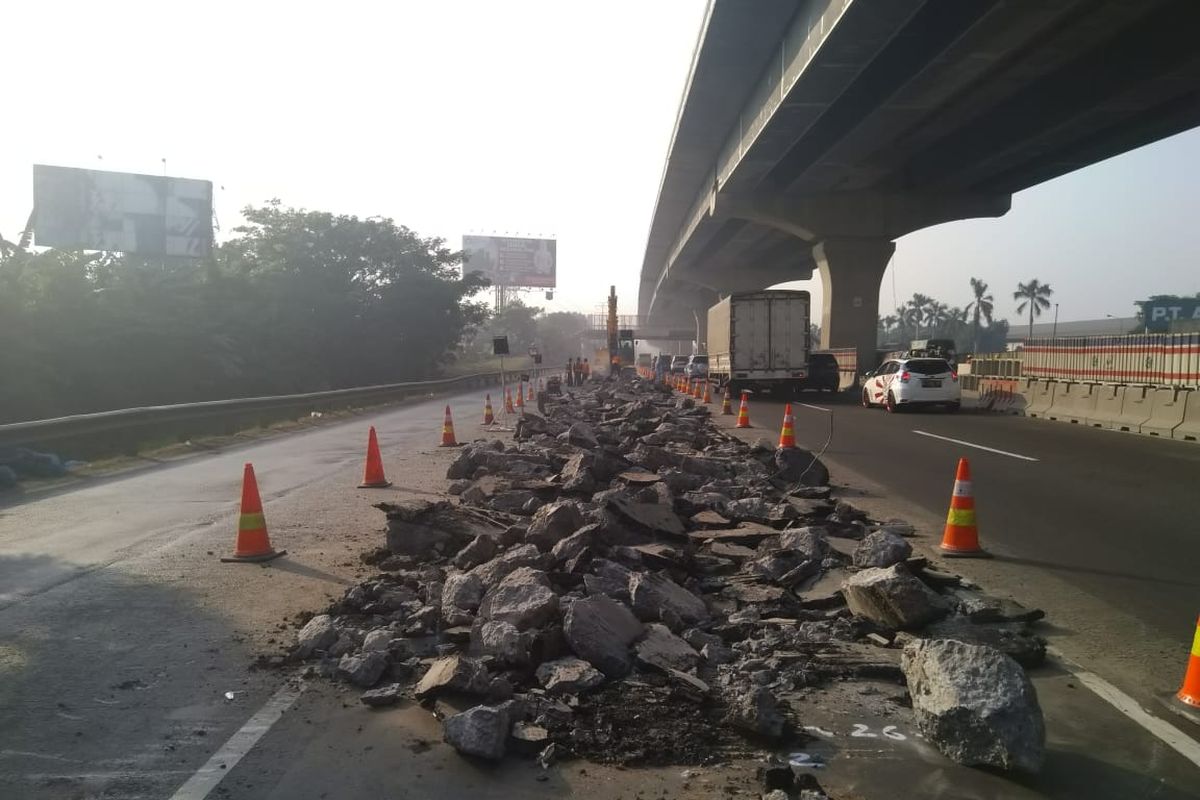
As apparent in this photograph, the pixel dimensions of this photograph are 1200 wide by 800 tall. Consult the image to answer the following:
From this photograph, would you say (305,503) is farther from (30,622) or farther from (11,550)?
(30,622)

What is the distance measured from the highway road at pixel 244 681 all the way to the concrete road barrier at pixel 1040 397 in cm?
1489

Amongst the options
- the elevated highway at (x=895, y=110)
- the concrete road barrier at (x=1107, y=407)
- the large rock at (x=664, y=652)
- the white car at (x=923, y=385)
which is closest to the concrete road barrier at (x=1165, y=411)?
the concrete road barrier at (x=1107, y=407)

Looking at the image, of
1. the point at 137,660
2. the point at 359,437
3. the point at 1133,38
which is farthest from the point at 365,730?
the point at 1133,38

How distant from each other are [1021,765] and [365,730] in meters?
2.98

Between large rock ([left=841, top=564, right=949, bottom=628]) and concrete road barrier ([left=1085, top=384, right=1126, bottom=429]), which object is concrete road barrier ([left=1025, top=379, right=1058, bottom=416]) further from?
large rock ([left=841, top=564, right=949, bottom=628])

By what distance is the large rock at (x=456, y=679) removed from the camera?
15.0 feet

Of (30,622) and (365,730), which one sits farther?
(30,622)

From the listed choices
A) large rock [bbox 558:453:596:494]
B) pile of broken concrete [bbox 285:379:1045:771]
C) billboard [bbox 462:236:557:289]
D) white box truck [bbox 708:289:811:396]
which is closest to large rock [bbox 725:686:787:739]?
pile of broken concrete [bbox 285:379:1045:771]

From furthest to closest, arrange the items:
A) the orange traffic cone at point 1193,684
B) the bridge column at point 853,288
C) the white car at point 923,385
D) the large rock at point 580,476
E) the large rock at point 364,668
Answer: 1. the bridge column at point 853,288
2. the white car at point 923,385
3. the large rock at point 580,476
4. the large rock at point 364,668
5. the orange traffic cone at point 1193,684

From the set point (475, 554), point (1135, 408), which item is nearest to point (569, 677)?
point (475, 554)

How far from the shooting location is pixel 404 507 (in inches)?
318

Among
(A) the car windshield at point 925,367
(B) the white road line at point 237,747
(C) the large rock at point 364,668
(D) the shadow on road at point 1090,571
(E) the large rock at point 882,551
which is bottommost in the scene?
(D) the shadow on road at point 1090,571

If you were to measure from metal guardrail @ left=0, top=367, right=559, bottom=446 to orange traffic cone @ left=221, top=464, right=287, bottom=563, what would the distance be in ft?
24.4

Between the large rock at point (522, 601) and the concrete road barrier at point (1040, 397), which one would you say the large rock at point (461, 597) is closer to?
the large rock at point (522, 601)
